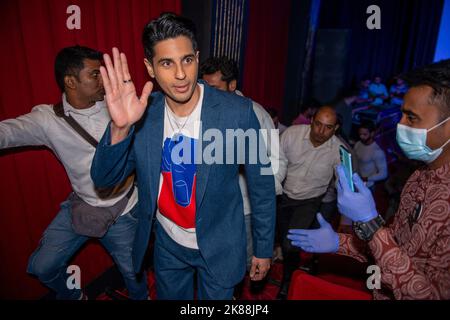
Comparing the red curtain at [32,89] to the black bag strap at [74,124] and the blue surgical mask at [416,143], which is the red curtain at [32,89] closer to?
the black bag strap at [74,124]

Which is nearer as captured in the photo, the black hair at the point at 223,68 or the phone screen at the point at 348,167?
the phone screen at the point at 348,167

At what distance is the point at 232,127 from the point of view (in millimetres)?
1767

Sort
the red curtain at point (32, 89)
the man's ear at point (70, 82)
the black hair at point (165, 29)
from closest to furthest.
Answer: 1. the black hair at point (165, 29)
2. the red curtain at point (32, 89)
3. the man's ear at point (70, 82)

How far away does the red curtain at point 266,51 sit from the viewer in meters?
5.43

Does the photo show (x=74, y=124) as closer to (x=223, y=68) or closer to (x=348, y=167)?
(x=223, y=68)

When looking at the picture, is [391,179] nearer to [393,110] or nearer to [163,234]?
[163,234]

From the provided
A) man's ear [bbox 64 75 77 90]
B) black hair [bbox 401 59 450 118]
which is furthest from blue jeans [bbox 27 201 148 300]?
black hair [bbox 401 59 450 118]

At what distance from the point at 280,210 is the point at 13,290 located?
2508 mm

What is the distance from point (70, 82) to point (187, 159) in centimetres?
117


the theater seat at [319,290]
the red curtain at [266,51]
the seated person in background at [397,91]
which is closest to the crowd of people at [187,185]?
the theater seat at [319,290]

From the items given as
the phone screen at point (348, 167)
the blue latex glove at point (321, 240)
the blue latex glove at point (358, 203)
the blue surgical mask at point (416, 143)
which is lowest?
the blue latex glove at point (321, 240)

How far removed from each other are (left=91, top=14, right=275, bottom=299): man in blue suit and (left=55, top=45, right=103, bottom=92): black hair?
751 mm

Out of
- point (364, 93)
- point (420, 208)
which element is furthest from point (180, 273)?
point (364, 93)

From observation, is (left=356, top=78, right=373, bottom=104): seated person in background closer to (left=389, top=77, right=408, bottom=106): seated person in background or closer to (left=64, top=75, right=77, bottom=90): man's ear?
(left=389, top=77, right=408, bottom=106): seated person in background
